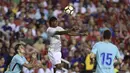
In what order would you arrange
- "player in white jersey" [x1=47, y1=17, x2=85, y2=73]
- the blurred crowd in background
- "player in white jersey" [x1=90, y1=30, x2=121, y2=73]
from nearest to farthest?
"player in white jersey" [x1=90, y1=30, x2=121, y2=73], "player in white jersey" [x1=47, y1=17, x2=85, y2=73], the blurred crowd in background

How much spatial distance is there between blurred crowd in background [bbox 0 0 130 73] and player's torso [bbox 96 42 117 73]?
15.0 ft

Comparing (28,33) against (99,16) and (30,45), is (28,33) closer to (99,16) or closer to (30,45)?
(30,45)

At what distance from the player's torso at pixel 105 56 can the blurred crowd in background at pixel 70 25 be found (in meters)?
4.57

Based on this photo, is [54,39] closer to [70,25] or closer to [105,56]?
[105,56]

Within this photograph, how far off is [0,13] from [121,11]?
594 cm

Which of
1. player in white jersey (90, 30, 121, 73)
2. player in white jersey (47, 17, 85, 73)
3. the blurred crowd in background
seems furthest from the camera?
the blurred crowd in background

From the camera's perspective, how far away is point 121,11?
23.9m

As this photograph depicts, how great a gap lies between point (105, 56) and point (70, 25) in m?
9.10

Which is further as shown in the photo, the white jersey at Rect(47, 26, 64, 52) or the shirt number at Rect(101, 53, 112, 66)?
the white jersey at Rect(47, 26, 64, 52)

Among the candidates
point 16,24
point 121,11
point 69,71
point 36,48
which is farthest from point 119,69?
point 121,11

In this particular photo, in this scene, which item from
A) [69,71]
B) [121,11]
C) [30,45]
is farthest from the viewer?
[121,11]

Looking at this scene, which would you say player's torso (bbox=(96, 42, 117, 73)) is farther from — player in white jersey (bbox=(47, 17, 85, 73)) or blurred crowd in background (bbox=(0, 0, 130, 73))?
blurred crowd in background (bbox=(0, 0, 130, 73))

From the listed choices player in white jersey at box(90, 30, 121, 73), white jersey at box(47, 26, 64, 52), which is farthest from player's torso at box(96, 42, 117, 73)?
white jersey at box(47, 26, 64, 52)

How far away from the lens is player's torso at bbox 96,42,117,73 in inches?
476
